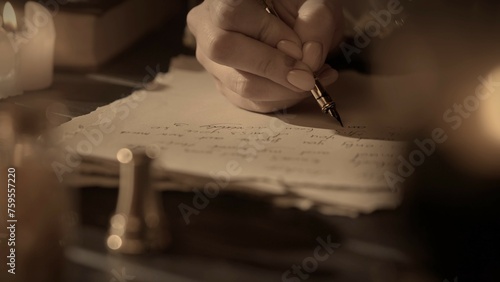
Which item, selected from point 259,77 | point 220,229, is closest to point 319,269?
point 220,229

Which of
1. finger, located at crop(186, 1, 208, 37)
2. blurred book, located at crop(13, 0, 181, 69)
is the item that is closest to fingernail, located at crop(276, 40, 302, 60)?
finger, located at crop(186, 1, 208, 37)

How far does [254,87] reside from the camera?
732mm

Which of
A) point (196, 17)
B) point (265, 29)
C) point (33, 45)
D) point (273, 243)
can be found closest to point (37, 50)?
point (33, 45)

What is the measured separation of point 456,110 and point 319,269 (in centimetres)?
35

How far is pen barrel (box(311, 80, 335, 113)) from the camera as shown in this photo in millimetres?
684

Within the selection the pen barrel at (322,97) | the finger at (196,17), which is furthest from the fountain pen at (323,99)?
the finger at (196,17)

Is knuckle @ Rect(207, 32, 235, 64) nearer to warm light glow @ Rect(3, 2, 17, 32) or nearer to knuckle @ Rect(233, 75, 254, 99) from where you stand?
knuckle @ Rect(233, 75, 254, 99)

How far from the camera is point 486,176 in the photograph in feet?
2.03

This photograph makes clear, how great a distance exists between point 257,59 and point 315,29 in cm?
8

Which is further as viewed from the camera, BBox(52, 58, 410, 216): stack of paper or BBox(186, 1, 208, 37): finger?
BBox(186, 1, 208, 37): finger

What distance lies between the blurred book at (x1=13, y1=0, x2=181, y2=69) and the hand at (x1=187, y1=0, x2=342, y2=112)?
16 cm

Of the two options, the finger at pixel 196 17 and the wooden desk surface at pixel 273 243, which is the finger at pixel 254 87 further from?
the wooden desk surface at pixel 273 243

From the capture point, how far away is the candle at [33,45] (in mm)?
800

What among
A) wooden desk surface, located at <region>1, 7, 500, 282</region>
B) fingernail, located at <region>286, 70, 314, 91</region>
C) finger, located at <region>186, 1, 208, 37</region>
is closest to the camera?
wooden desk surface, located at <region>1, 7, 500, 282</region>
